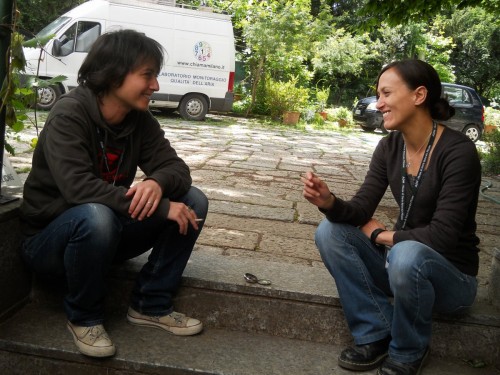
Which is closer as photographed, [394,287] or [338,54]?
[394,287]

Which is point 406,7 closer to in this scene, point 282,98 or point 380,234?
point 380,234

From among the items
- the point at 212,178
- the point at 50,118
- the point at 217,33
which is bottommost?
the point at 212,178

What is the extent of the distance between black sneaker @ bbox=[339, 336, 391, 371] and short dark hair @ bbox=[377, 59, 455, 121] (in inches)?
37.5

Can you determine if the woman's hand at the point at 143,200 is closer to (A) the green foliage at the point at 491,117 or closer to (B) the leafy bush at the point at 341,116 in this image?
(B) the leafy bush at the point at 341,116

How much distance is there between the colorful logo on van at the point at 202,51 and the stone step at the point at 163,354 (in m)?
10.5

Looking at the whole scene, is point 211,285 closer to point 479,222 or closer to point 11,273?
point 11,273

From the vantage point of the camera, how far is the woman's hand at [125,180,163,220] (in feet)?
7.03

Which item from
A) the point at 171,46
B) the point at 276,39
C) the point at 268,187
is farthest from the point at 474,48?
the point at 268,187

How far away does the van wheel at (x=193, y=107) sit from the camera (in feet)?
42.2

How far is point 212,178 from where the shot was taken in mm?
5742

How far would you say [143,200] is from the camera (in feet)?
7.05

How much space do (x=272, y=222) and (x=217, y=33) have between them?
916cm

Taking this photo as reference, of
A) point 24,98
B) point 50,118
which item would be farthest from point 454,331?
point 24,98

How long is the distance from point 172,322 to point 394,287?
0.95 metres
